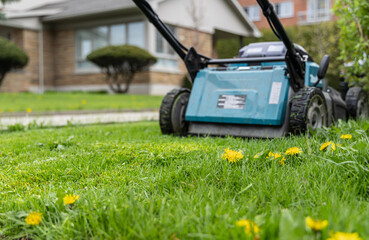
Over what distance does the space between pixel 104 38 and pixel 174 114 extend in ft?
49.5

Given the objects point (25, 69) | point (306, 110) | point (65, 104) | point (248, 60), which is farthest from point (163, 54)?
point (306, 110)

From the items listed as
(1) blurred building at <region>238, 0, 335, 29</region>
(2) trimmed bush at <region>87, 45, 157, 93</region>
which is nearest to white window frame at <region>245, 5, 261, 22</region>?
(1) blurred building at <region>238, 0, 335, 29</region>

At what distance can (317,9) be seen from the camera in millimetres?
30938

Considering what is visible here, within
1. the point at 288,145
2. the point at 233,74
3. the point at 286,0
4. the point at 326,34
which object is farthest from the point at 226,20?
the point at 288,145

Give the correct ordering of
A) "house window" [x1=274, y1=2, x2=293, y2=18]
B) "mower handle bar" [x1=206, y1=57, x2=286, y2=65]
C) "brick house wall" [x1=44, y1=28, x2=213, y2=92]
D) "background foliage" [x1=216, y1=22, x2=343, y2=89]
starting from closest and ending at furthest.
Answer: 1. "mower handle bar" [x1=206, y1=57, x2=286, y2=65]
2. "background foliage" [x1=216, y1=22, x2=343, y2=89]
3. "brick house wall" [x1=44, y1=28, x2=213, y2=92]
4. "house window" [x1=274, y1=2, x2=293, y2=18]

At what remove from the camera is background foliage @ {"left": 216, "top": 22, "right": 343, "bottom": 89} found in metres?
17.0

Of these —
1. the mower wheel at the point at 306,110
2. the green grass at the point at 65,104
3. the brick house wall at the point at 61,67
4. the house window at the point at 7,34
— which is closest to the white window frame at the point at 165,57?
the brick house wall at the point at 61,67

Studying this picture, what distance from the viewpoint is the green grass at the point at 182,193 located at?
1.43m

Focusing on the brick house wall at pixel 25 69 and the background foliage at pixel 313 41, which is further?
the brick house wall at pixel 25 69

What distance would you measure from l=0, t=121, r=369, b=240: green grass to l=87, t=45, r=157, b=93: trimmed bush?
492 inches

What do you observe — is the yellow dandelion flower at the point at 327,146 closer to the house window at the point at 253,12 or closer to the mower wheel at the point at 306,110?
the mower wheel at the point at 306,110

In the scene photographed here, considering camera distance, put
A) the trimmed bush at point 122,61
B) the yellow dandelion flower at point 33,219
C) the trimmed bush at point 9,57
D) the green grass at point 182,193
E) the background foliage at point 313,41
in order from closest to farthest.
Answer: the green grass at point 182,193 → the yellow dandelion flower at point 33,219 → the trimmed bush at point 9,57 → the trimmed bush at point 122,61 → the background foliage at point 313,41

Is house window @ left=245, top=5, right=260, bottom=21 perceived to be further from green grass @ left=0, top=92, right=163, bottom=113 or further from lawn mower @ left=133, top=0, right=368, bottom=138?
lawn mower @ left=133, top=0, right=368, bottom=138

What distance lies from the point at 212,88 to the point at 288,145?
1.48 m
